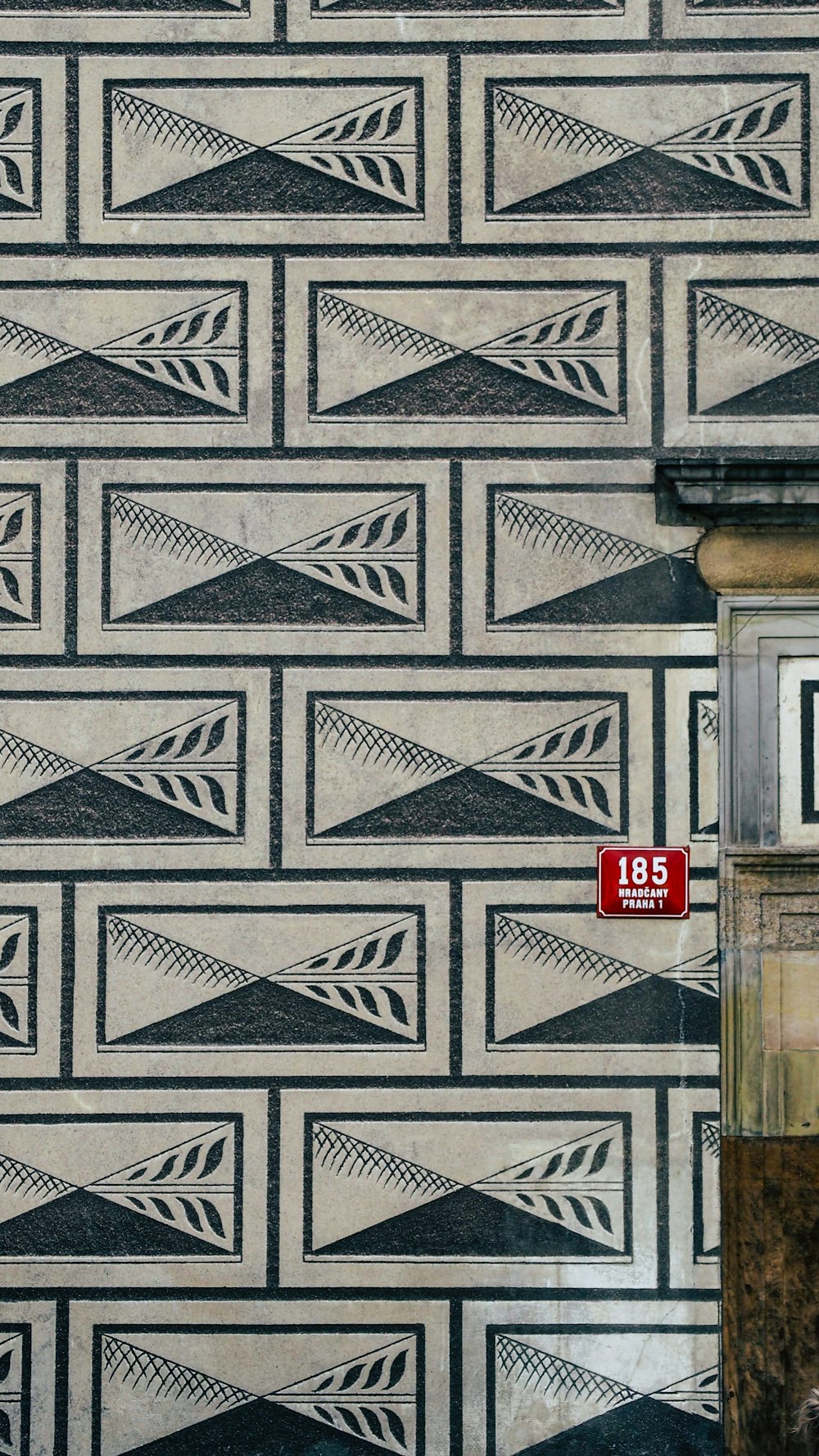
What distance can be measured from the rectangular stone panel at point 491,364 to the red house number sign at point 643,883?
51.6 inches

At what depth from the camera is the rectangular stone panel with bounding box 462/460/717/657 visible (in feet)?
13.9

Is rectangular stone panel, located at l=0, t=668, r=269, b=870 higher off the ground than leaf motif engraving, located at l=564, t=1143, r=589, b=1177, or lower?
higher

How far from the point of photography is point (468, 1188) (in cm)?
416

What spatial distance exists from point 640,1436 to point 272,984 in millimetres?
1815

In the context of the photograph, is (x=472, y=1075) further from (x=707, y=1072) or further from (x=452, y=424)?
(x=452, y=424)

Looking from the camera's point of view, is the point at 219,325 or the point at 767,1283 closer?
the point at 767,1283

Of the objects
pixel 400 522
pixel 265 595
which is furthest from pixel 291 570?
pixel 400 522

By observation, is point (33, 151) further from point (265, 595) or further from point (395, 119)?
point (265, 595)

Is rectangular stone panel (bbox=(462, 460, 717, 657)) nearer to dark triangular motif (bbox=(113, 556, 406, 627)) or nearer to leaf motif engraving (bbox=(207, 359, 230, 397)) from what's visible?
dark triangular motif (bbox=(113, 556, 406, 627))

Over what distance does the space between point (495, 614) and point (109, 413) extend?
1396mm

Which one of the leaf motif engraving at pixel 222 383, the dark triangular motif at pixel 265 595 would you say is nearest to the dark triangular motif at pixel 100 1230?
the dark triangular motif at pixel 265 595

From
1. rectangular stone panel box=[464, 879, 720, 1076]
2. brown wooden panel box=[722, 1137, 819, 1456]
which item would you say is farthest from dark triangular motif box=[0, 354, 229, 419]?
brown wooden panel box=[722, 1137, 819, 1456]

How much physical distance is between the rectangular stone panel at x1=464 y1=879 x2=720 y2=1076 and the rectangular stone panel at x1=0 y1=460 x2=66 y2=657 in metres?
1.77

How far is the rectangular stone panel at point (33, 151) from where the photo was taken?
14.1 ft
